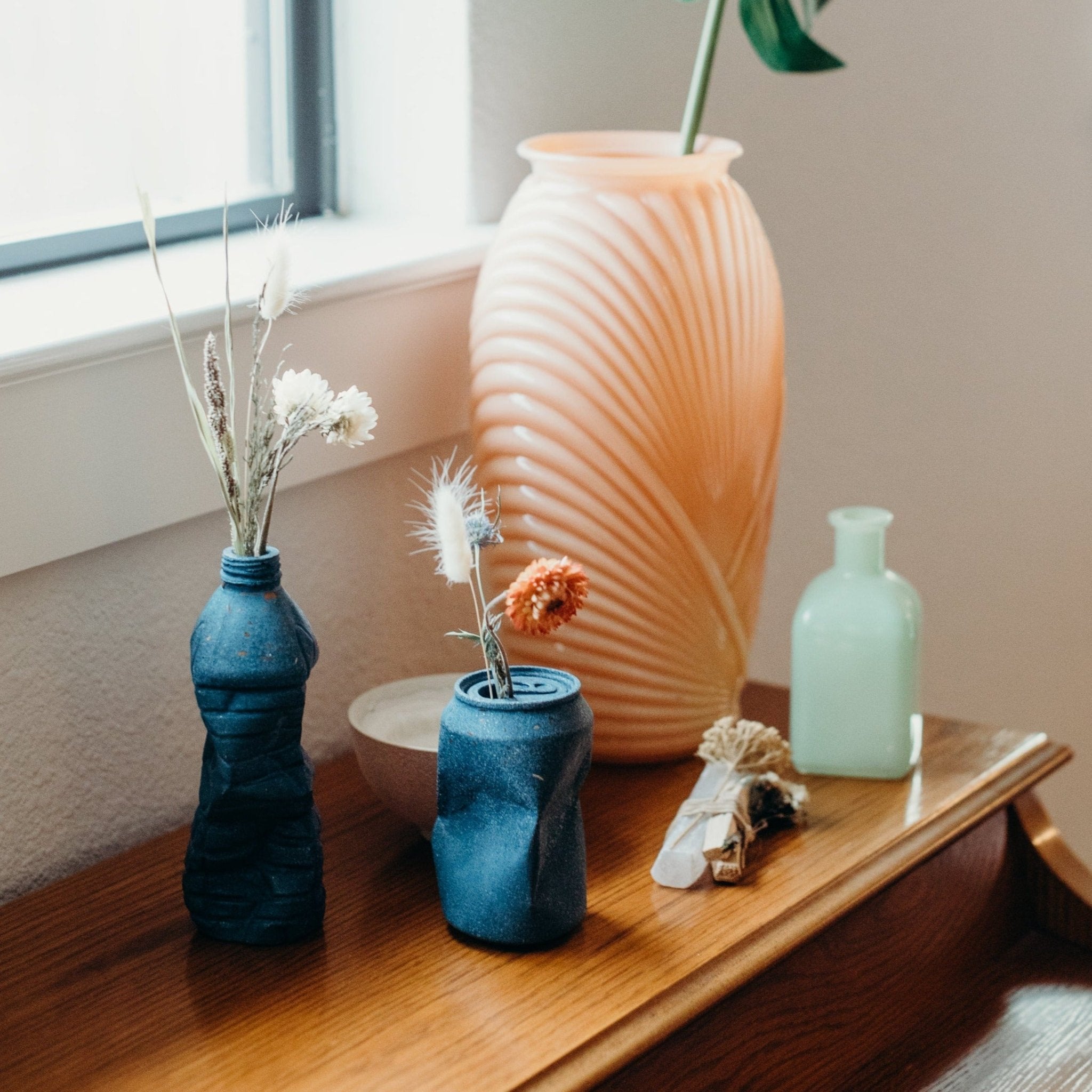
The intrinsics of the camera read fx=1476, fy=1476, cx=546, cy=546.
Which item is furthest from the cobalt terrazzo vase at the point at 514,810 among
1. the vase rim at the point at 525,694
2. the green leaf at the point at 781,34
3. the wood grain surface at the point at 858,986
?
the green leaf at the point at 781,34

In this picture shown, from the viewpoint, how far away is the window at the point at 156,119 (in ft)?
3.43

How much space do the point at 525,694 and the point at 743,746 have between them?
22 cm

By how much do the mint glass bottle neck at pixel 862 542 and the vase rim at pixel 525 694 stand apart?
1.02 ft

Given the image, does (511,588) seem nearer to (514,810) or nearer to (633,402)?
(514,810)

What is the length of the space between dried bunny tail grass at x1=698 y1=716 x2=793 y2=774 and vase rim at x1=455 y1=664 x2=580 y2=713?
0.62 ft

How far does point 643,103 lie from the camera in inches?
51.4

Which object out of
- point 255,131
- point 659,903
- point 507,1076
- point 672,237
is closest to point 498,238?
point 672,237

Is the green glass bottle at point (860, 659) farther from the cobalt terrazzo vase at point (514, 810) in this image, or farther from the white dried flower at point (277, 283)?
the white dried flower at point (277, 283)

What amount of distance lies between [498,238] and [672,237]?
13 cm

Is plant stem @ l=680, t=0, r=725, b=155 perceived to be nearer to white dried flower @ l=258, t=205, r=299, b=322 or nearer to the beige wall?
the beige wall

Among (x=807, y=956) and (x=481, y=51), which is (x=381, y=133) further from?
(x=807, y=956)

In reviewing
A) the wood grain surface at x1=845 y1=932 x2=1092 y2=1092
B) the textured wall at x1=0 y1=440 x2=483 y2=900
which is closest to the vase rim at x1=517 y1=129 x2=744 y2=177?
the textured wall at x1=0 y1=440 x2=483 y2=900

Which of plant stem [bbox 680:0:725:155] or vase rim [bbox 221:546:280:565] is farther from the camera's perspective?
plant stem [bbox 680:0:725:155]

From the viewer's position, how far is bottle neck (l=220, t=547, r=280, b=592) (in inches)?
32.3
